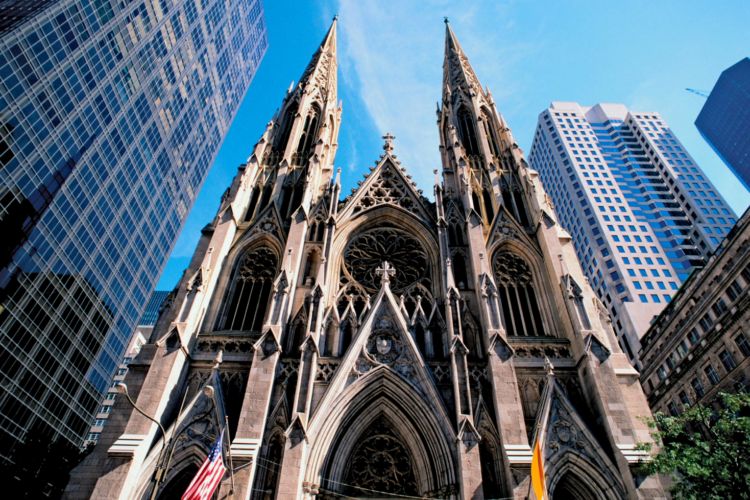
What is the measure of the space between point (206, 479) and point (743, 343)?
90.8 ft

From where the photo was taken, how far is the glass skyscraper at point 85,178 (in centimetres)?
2534

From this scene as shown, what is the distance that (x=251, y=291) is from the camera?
21000 millimetres

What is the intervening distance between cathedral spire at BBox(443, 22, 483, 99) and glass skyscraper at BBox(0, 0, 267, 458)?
24.0 meters

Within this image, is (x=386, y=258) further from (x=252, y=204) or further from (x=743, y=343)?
(x=743, y=343)

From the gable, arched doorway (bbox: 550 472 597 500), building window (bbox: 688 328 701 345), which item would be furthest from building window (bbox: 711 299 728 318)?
arched doorway (bbox: 550 472 597 500)

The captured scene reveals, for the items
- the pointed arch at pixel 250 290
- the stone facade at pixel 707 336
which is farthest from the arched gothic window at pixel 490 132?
the pointed arch at pixel 250 290

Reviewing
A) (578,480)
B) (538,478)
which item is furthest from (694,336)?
(538,478)

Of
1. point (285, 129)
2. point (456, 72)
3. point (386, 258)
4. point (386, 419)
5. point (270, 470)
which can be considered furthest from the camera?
point (456, 72)

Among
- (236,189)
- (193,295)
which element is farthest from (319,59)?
(193,295)

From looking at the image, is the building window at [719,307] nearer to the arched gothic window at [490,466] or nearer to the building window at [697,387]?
the building window at [697,387]

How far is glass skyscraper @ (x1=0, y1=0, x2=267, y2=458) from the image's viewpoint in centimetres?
2534

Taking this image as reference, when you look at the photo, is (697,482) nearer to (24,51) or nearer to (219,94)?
(24,51)

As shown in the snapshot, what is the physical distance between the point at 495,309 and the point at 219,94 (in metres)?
43.0

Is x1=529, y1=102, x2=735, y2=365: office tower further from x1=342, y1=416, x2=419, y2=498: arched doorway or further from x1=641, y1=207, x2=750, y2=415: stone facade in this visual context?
x1=342, y1=416, x2=419, y2=498: arched doorway
